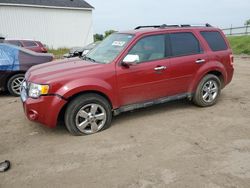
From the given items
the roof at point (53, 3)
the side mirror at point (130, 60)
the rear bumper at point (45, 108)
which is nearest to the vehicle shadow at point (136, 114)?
the rear bumper at point (45, 108)

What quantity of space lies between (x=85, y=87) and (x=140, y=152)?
1397 mm

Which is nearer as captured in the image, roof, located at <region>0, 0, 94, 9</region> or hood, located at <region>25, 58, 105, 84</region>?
hood, located at <region>25, 58, 105, 84</region>

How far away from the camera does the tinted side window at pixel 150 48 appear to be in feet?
15.9

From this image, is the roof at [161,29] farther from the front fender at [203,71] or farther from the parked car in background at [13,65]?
the parked car in background at [13,65]

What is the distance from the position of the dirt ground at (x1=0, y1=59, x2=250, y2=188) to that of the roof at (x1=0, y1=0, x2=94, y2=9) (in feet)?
72.3

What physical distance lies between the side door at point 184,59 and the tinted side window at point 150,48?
0.21 metres

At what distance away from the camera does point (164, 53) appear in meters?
5.10

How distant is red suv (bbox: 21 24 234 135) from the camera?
14.0ft

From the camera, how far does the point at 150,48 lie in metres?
4.99

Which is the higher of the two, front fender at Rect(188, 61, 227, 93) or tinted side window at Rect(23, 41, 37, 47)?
tinted side window at Rect(23, 41, 37, 47)

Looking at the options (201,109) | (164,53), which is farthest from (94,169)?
(201,109)

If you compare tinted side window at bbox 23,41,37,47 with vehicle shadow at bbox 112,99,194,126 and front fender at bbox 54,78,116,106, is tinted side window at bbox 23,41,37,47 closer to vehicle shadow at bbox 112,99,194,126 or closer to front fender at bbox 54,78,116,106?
vehicle shadow at bbox 112,99,194,126

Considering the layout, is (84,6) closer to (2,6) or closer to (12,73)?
(2,6)

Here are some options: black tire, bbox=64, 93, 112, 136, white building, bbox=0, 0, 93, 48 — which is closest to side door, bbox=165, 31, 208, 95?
black tire, bbox=64, 93, 112, 136
